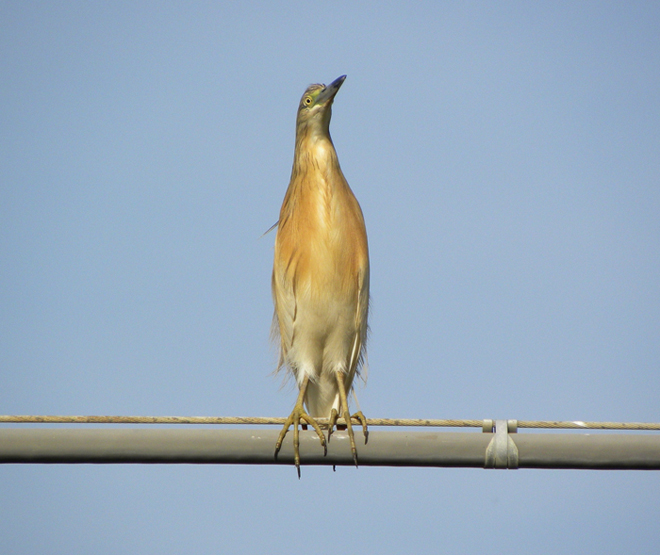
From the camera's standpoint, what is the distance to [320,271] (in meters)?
5.36

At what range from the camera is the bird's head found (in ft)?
18.7

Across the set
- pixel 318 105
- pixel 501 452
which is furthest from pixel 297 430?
pixel 318 105

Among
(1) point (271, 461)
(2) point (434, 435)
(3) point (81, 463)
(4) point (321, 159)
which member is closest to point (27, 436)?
(3) point (81, 463)

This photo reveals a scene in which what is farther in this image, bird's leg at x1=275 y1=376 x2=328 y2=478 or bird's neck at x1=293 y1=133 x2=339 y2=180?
bird's neck at x1=293 y1=133 x2=339 y2=180

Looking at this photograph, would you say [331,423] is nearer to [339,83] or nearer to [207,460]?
[207,460]

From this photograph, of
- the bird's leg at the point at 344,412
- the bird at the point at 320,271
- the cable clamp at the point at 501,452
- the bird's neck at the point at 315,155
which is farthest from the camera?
the bird's neck at the point at 315,155

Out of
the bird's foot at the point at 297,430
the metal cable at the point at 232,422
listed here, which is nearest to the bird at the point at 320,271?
the bird's foot at the point at 297,430

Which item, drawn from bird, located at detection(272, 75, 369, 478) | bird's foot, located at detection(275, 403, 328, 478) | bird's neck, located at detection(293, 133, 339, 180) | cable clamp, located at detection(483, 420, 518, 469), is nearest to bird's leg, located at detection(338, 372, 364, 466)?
bird, located at detection(272, 75, 369, 478)

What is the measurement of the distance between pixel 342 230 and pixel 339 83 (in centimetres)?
100

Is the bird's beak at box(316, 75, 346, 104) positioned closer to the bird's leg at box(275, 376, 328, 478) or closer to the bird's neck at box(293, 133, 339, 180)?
the bird's neck at box(293, 133, 339, 180)

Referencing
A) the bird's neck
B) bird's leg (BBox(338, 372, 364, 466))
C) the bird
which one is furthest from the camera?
the bird's neck

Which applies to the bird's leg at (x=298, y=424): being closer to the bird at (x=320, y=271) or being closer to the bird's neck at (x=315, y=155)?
the bird at (x=320, y=271)

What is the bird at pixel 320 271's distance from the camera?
212 inches

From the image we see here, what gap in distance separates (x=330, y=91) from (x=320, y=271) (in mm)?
1242
